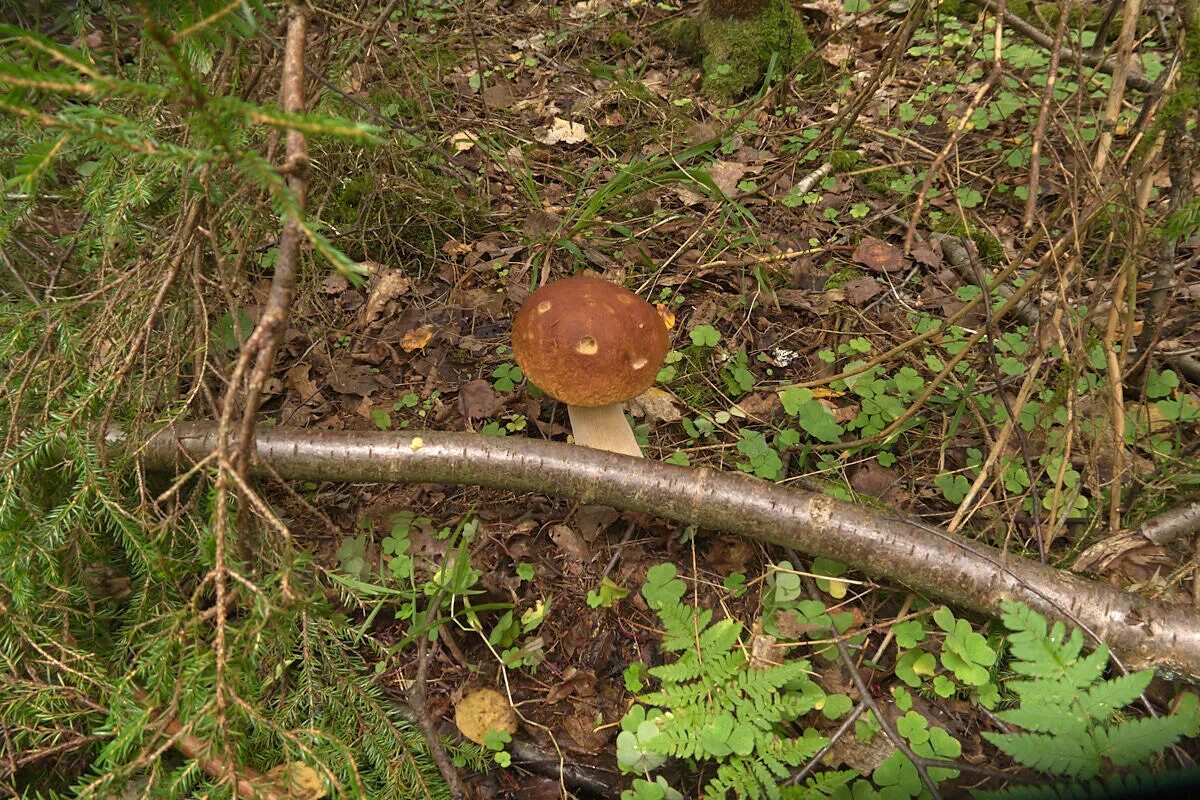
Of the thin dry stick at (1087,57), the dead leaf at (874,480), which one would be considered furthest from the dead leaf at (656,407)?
the thin dry stick at (1087,57)

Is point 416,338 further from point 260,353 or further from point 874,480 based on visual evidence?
point 874,480

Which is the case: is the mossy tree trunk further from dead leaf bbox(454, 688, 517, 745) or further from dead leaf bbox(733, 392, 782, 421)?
dead leaf bbox(454, 688, 517, 745)

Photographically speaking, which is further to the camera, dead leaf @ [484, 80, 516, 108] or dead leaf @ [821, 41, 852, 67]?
dead leaf @ [484, 80, 516, 108]

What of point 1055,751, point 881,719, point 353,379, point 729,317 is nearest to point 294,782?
point 881,719

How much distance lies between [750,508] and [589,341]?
3.05 feet

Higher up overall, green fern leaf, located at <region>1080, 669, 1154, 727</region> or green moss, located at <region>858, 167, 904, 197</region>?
green moss, located at <region>858, 167, 904, 197</region>

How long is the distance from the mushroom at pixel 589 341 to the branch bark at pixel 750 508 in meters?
0.28

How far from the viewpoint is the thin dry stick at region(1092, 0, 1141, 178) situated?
7.57 feet

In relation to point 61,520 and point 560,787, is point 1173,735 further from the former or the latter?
point 61,520

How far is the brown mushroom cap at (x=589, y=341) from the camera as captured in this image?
272 centimetres

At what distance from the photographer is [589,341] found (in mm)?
2723

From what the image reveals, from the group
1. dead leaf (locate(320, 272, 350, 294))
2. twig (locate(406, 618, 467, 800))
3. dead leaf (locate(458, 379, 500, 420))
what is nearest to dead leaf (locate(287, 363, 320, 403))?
dead leaf (locate(320, 272, 350, 294))

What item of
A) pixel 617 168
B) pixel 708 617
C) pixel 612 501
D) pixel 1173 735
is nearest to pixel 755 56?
pixel 617 168

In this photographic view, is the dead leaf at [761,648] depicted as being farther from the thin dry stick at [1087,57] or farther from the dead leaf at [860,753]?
the thin dry stick at [1087,57]
